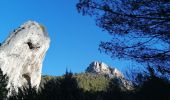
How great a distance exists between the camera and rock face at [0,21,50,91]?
158 ft

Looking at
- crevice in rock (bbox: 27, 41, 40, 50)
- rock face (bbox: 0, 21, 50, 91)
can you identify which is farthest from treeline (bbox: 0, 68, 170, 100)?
crevice in rock (bbox: 27, 41, 40, 50)

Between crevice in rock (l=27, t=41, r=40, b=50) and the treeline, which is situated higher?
crevice in rock (l=27, t=41, r=40, b=50)

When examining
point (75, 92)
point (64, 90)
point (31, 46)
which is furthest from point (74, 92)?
point (31, 46)

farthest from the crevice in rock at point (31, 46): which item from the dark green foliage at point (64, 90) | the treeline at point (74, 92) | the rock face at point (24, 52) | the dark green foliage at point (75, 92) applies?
the dark green foliage at point (64, 90)

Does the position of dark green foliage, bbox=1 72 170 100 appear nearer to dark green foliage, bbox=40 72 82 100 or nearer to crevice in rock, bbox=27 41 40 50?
dark green foliage, bbox=40 72 82 100

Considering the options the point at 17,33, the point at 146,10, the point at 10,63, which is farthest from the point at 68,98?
the point at 17,33

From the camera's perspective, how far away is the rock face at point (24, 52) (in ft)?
158

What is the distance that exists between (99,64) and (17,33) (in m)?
67.1

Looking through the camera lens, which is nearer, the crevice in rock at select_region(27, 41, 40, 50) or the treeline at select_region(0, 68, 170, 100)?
the treeline at select_region(0, 68, 170, 100)

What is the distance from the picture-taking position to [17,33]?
169 feet

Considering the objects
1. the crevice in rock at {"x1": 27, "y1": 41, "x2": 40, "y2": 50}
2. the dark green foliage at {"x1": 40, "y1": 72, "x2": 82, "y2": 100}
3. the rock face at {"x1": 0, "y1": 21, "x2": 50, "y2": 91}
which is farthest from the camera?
the crevice in rock at {"x1": 27, "y1": 41, "x2": 40, "y2": 50}

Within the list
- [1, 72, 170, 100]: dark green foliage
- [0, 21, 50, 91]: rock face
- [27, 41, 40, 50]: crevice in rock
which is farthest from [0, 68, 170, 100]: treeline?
[27, 41, 40, 50]: crevice in rock

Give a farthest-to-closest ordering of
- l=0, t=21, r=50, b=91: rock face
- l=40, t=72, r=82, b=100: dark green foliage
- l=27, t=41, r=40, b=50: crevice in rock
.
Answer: l=27, t=41, r=40, b=50: crevice in rock
l=0, t=21, r=50, b=91: rock face
l=40, t=72, r=82, b=100: dark green foliage

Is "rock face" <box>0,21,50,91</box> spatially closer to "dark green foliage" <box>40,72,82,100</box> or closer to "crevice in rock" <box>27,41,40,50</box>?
"crevice in rock" <box>27,41,40,50</box>
